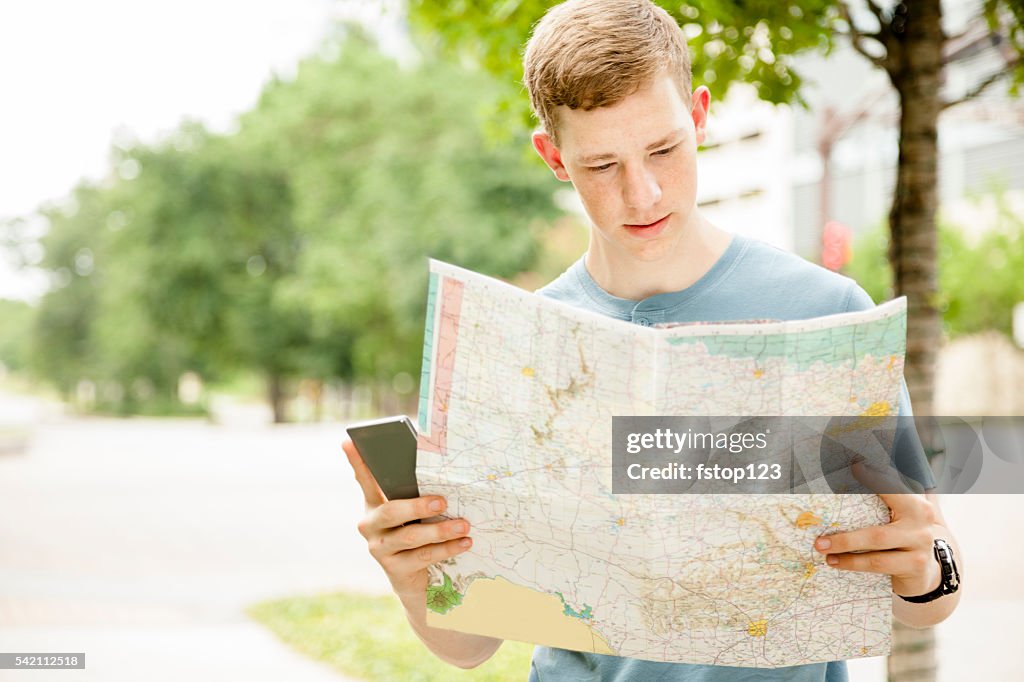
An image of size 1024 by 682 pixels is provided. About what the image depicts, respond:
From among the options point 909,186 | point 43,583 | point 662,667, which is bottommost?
point 43,583

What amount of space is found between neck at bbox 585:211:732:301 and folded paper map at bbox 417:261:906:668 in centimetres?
30

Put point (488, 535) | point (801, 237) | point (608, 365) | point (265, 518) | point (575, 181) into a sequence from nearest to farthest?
point (608, 365), point (488, 535), point (575, 181), point (265, 518), point (801, 237)

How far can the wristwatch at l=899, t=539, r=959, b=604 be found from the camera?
125 centimetres

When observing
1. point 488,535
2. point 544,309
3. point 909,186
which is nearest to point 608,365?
point 544,309

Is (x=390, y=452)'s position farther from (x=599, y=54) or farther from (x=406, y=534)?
(x=599, y=54)

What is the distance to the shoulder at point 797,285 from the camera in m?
1.35

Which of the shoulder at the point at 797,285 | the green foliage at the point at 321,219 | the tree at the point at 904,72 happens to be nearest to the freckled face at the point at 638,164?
the shoulder at the point at 797,285

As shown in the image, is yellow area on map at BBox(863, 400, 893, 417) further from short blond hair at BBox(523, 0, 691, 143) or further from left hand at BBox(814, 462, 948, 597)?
short blond hair at BBox(523, 0, 691, 143)

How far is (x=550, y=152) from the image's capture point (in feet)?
4.77

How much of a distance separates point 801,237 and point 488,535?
28.4 metres

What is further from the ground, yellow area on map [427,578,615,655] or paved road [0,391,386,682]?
yellow area on map [427,578,615,655]

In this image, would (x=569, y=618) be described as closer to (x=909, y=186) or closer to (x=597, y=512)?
(x=597, y=512)

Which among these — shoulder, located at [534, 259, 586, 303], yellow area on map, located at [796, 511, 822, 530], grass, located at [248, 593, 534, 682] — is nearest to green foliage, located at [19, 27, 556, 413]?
grass, located at [248, 593, 534, 682]

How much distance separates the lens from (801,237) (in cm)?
2833
